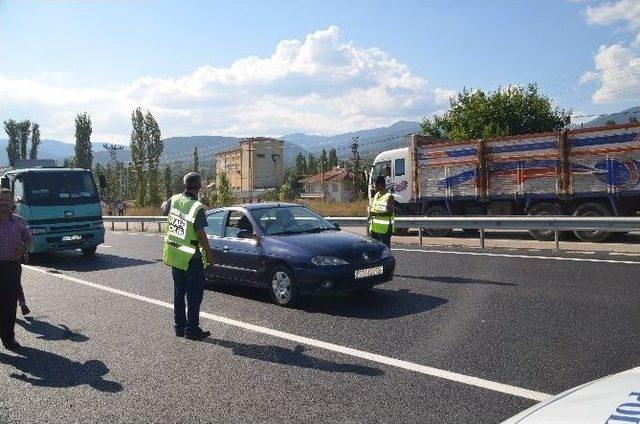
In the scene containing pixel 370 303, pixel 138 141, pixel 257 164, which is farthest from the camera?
pixel 257 164

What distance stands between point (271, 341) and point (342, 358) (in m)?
1.04

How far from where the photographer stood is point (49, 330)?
678 centimetres

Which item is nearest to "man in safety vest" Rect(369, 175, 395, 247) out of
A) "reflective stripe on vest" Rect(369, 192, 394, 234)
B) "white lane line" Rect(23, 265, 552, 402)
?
"reflective stripe on vest" Rect(369, 192, 394, 234)

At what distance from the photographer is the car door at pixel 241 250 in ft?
25.7

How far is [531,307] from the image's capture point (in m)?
6.77

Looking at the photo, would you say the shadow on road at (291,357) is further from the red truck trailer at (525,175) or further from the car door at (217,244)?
the red truck trailer at (525,175)

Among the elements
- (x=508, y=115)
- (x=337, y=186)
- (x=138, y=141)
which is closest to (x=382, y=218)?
(x=508, y=115)

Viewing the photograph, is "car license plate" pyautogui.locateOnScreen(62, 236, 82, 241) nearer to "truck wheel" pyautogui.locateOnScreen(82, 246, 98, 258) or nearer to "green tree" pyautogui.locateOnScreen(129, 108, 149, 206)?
"truck wheel" pyautogui.locateOnScreen(82, 246, 98, 258)

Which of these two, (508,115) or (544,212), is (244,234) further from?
(508,115)

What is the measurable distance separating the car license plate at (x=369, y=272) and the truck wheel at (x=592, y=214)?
8.88m

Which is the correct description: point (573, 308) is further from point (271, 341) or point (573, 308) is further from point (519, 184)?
point (519, 184)

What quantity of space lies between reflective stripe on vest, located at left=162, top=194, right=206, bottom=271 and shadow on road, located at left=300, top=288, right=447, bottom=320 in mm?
1907

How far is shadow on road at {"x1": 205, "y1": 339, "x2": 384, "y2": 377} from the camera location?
4805 millimetres

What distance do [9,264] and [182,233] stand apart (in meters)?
1.98
